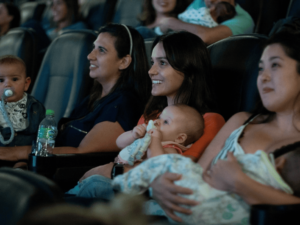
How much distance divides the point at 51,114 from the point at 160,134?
2.09 feet

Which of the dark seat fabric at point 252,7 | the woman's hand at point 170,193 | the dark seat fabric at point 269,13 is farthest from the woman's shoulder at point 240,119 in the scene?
the dark seat fabric at point 252,7

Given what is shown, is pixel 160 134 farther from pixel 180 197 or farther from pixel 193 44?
pixel 193 44

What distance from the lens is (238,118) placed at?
1.32m

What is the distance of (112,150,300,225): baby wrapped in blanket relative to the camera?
1.05 meters

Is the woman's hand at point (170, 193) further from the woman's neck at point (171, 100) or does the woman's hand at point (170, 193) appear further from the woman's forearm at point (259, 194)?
the woman's neck at point (171, 100)

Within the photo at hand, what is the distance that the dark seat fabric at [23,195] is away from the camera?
0.88m

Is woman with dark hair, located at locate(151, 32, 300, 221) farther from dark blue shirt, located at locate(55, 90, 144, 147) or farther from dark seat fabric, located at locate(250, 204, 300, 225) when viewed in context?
dark blue shirt, located at locate(55, 90, 144, 147)

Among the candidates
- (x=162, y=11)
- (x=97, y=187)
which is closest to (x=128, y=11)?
(x=162, y=11)

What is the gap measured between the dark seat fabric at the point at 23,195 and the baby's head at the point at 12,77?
3.56ft

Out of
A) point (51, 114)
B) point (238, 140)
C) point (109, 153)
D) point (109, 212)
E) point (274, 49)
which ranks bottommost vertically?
point (109, 153)

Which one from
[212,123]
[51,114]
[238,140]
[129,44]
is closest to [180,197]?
[238,140]

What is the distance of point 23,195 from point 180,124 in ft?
2.29

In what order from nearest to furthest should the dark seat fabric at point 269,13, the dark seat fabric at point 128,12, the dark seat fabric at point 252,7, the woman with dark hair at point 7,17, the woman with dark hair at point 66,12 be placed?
the dark seat fabric at point 269,13, the dark seat fabric at point 252,7, the dark seat fabric at point 128,12, the woman with dark hair at point 66,12, the woman with dark hair at point 7,17

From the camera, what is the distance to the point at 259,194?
3.31ft
